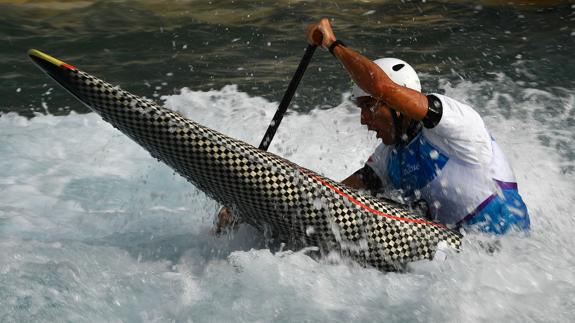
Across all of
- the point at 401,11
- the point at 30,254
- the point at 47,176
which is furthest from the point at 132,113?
the point at 401,11

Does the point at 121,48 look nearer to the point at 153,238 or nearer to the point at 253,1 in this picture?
the point at 253,1

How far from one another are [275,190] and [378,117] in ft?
2.20

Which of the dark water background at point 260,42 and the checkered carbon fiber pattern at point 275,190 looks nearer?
the checkered carbon fiber pattern at point 275,190

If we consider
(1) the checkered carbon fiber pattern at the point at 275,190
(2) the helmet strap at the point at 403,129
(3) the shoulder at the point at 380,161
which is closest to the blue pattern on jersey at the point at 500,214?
(1) the checkered carbon fiber pattern at the point at 275,190

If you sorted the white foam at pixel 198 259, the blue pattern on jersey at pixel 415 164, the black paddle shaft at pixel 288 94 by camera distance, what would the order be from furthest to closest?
the black paddle shaft at pixel 288 94 → the blue pattern on jersey at pixel 415 164 → the white foam at pixel 198 259

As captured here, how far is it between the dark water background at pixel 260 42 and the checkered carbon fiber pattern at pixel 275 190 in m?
3.74

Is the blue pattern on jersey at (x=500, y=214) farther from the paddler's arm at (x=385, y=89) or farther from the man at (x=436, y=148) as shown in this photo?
the paddler's arm at (x=385, y=89)

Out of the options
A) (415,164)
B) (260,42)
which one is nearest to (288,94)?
(415,164)

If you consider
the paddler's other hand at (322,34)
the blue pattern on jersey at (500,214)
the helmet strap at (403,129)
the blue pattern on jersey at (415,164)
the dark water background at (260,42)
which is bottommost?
the dark water background at (260,42)

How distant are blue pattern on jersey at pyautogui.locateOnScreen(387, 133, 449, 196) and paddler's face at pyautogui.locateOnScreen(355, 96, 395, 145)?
0.11 metres

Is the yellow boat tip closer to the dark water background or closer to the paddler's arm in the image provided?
the paddler's arm

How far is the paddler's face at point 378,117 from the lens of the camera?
13.1ft

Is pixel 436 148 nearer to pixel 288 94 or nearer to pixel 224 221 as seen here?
pixel 288 94

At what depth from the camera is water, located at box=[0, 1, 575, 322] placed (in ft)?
12.0
